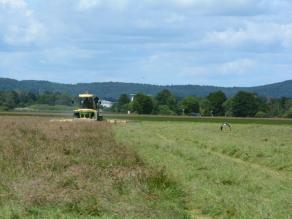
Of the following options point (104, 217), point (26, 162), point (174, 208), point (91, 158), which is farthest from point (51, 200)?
point (91, 158)

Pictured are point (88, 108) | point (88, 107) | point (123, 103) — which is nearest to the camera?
point (88, 108)

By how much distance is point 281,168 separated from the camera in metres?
21.5

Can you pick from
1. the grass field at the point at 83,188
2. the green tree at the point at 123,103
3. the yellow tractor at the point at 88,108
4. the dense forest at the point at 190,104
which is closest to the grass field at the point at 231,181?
the grass field at the point at 83,188

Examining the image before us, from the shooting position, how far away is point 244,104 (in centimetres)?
14200

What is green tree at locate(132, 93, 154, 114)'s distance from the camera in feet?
462

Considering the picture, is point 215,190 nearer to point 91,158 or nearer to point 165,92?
point 91,158

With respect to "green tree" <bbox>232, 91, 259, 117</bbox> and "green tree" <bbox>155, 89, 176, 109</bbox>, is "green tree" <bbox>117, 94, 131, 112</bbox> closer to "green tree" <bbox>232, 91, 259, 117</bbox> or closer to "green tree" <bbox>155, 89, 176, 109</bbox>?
"green tree" <bbox>155, 89, 176, 109</bbox>

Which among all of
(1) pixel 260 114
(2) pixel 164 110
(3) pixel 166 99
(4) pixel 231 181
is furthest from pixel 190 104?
(4) pixel 231 181

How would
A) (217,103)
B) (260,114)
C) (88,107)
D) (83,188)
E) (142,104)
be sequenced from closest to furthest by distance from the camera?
→ (83,188) → (88,107) → (260,114) → (142,104) → (217,103)

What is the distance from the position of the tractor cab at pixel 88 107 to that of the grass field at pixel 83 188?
1562 inches

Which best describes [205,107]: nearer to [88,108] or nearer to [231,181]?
[88,108]

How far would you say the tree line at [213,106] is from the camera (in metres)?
141

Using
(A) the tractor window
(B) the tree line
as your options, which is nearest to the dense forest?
(B) the tree line

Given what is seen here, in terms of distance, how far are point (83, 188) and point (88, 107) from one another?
4814 cm
